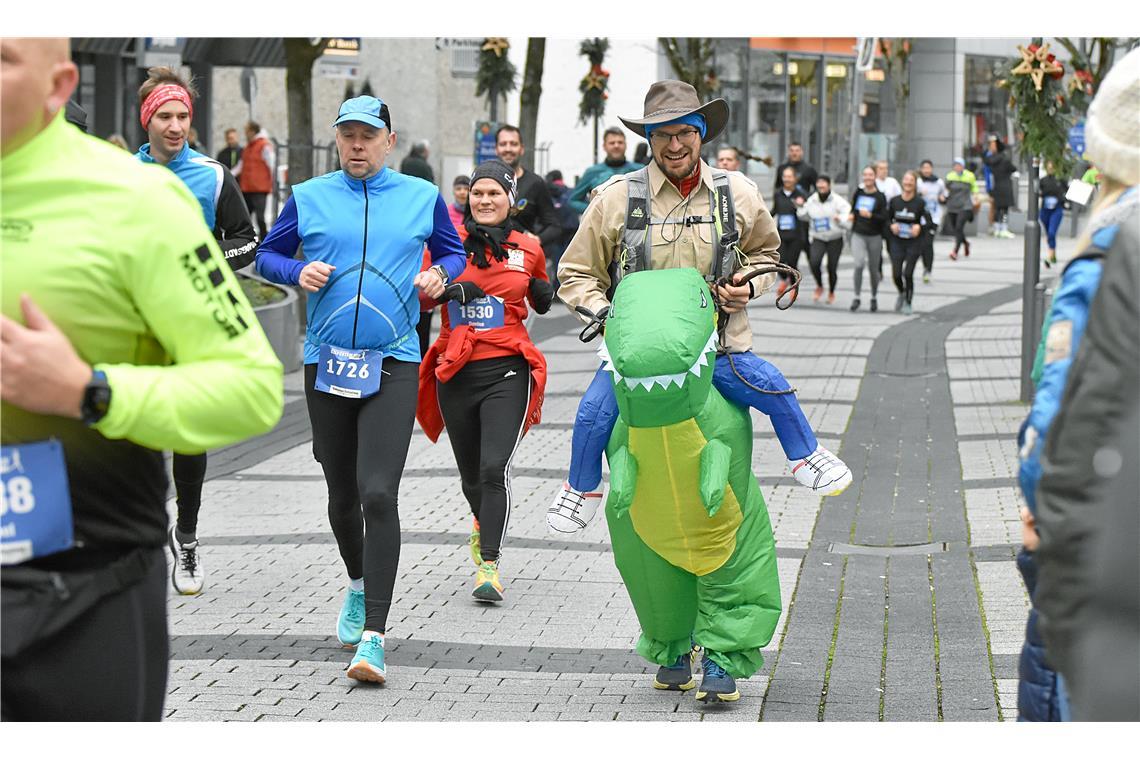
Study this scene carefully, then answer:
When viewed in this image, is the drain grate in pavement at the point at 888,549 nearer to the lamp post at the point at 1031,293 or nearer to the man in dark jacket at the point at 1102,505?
the lamp post at the point at 1031,293

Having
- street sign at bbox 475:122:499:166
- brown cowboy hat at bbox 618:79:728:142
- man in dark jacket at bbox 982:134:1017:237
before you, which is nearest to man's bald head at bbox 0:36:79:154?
brown cowboy hat at bbox 618:79:728:142

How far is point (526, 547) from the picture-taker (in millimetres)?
8469

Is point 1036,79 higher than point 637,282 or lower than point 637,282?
higher

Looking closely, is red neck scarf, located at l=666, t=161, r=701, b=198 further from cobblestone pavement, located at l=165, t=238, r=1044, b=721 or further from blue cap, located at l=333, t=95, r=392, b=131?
cobblestone pavement, located at l=165, t=238, r=1044, b=721

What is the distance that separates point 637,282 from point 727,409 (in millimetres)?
544

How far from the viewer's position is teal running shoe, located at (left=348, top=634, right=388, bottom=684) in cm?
584

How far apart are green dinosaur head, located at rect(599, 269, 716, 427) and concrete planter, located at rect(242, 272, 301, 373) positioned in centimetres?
914

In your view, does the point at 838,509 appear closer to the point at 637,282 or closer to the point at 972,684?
the point at 972,684

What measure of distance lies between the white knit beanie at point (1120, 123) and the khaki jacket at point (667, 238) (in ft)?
8.39

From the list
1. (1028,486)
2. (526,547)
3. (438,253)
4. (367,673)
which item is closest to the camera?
(1028,486)

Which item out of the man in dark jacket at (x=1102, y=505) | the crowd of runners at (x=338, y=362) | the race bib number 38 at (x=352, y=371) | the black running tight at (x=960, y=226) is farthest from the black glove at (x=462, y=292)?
the black running tight at (x=960, y=226)

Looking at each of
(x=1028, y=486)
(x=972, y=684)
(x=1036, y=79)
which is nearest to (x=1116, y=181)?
(x=1028, y=486)

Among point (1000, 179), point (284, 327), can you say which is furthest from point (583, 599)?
point (1000, 179)

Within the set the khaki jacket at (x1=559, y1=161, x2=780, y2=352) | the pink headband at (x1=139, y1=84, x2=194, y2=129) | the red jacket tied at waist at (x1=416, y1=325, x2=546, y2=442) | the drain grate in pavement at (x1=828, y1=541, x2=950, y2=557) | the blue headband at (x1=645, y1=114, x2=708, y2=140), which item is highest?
the pink headband at (x1=139, y1=84, x2=194, y2=129)
